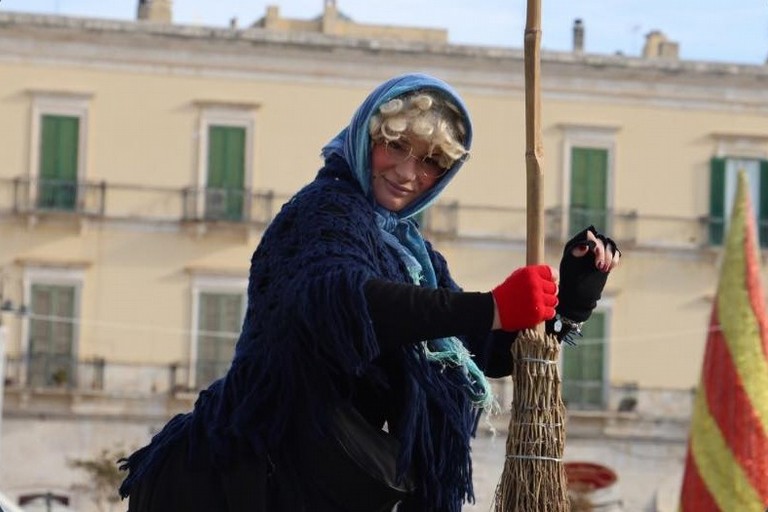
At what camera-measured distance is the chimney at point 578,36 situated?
33.2 m

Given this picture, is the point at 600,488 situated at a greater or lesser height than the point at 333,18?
lesser

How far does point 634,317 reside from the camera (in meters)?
32.6

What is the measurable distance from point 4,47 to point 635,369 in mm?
8659

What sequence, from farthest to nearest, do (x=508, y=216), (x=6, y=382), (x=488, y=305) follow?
1. (x=508, y=216)
2. (x=6, y=382)
3. (x=488, y=305)

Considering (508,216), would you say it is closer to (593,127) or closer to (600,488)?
(593,127)

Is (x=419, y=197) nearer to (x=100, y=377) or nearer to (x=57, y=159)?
(x=100, y=377)

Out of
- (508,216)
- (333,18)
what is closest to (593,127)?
(508,216)

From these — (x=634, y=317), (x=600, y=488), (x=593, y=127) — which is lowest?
(x=600, y=488)

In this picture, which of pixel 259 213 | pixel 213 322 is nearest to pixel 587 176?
pixel 259 213

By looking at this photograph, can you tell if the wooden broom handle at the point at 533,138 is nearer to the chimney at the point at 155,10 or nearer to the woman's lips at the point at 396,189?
the woman's lips at the point at 396,189

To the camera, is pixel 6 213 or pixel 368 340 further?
pixel 6 213

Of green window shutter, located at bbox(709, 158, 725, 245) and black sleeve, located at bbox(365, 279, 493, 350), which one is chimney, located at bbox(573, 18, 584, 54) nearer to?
green window shutter, located at bbox(709, 158, 725, 245)

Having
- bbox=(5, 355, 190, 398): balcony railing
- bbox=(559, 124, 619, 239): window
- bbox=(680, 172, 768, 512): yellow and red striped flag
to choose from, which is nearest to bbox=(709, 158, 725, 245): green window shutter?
bbox=(559, 124, 619, 239): window

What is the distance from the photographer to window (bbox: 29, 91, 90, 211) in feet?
101
